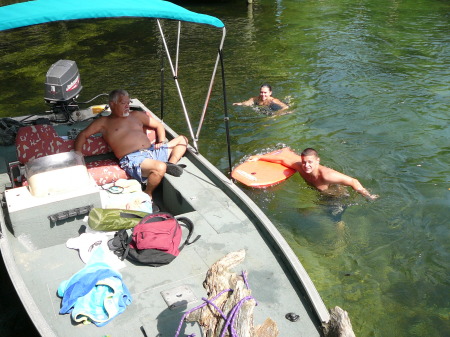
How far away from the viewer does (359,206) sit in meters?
7.85

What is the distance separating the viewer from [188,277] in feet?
15.7

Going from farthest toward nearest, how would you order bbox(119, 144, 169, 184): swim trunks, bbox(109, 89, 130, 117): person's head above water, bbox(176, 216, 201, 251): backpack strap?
bbox(109, 89, 130, 117): person's head above water, bbox(119, 144, 169, 184): swim trunks, bbox(176, 216, 201, 251): backpack strap

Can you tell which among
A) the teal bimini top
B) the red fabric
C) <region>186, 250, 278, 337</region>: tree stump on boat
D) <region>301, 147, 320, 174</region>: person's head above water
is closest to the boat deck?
<region>186, 250, 278, 337</region>: tree stump on boat

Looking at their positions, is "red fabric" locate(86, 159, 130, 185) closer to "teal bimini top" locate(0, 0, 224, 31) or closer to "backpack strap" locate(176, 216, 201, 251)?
"backpack strap" locate(176, 216, 201, 251)

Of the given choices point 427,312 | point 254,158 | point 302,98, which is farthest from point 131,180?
point 302,98

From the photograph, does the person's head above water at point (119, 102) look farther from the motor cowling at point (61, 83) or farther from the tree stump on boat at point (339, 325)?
the tree stump on boat at point (339, 325)

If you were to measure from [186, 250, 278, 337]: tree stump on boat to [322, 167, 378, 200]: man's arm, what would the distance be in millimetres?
3940

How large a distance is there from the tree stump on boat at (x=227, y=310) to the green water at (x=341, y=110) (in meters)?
2.22

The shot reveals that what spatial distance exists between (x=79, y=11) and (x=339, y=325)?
415 cm

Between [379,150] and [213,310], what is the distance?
22.1 feet

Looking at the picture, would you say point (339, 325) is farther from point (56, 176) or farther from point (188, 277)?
point (56, 176)

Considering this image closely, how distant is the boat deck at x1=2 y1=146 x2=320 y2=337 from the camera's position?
4.26 meters

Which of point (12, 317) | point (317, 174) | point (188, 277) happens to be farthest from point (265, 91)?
point (12, 317)

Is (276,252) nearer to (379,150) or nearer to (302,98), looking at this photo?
(379,150)
